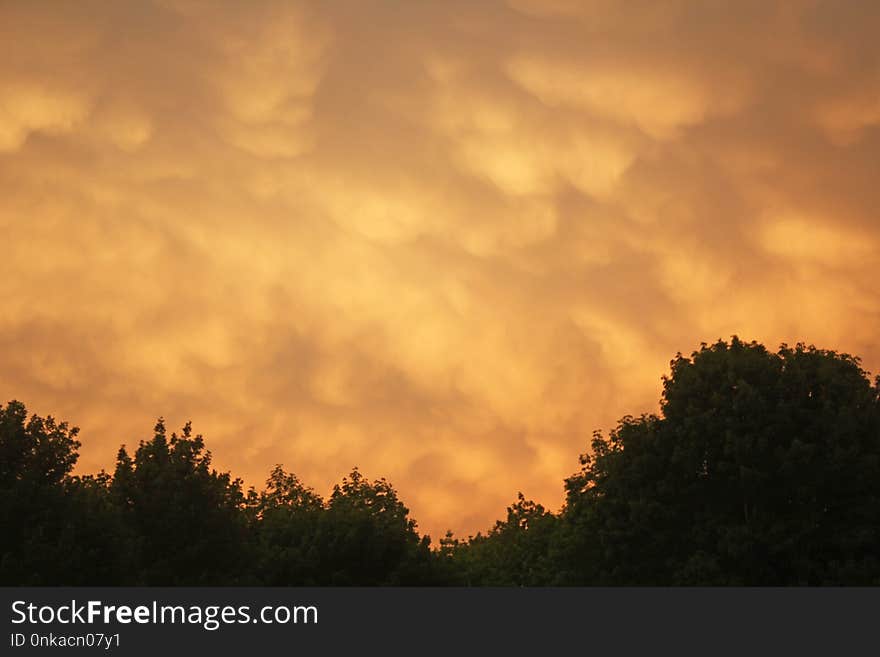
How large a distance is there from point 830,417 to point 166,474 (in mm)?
35181

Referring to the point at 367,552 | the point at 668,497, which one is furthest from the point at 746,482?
the point at 367,552

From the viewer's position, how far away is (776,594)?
3053 cm

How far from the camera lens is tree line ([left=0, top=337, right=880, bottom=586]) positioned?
5341 centimetres

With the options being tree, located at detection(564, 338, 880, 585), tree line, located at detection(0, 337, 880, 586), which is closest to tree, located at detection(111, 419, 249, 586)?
tree line, located at detection(0, 337, 880, 586)

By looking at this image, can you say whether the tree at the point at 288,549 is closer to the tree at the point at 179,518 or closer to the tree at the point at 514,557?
the tree at the point at 179,518

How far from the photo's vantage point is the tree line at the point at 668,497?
53406 millimetres

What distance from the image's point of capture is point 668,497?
56781mm

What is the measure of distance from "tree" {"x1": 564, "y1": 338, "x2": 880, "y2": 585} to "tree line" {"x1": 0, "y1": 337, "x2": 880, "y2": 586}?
8 cm

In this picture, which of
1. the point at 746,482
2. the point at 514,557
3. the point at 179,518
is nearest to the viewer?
the point at 746,482

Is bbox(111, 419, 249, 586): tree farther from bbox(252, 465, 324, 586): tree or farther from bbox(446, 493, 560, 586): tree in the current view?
bbox(446, 493, 560, 586): tree

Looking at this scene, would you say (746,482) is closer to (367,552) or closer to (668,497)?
(668,497)

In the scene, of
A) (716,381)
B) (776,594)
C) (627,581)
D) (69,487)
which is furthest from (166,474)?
(776,594)

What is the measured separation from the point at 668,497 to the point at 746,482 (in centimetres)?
426

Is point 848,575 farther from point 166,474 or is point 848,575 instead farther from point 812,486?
point 166,474
